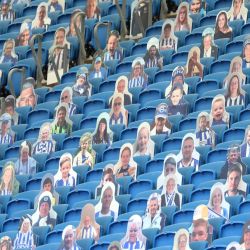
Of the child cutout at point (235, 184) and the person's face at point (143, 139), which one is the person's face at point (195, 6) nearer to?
the person's face at point (143, 139)

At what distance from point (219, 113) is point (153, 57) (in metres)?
1.95

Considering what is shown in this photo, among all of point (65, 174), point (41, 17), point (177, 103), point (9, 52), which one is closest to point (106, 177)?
point (65, 174)

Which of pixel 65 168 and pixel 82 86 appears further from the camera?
pixel 82 86

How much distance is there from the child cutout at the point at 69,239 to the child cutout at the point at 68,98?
98.7 inches

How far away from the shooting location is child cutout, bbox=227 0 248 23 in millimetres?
18109

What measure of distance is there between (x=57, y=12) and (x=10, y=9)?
0.88 metres

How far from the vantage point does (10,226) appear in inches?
674

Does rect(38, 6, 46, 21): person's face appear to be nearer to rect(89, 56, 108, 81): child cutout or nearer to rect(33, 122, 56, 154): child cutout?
rect(89, 56, 108, 81): child cutout

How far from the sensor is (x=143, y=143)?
17.0m

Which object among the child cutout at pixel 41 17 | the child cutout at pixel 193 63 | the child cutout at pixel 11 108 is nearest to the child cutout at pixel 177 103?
the child cutout at pixel 193 63

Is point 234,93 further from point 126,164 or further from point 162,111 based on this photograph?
point 126,164

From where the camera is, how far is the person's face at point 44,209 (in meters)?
16.9

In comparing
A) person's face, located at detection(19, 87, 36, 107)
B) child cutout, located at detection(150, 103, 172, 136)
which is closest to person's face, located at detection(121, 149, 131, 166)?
child cutout, located at detection(150, 103, 172, 136)

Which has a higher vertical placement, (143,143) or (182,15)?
(182,15)
